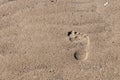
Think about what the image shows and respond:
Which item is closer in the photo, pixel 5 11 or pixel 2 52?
pixel 2 52

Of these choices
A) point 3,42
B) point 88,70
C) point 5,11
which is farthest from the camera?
point 5,11

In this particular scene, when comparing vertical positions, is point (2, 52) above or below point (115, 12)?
below

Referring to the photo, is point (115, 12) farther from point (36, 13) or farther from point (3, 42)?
point (3, 42)

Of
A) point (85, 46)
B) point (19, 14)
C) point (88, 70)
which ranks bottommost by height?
point (88, 70)

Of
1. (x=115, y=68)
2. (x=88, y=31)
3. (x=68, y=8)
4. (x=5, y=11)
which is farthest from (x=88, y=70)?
(x=5, y=11)
